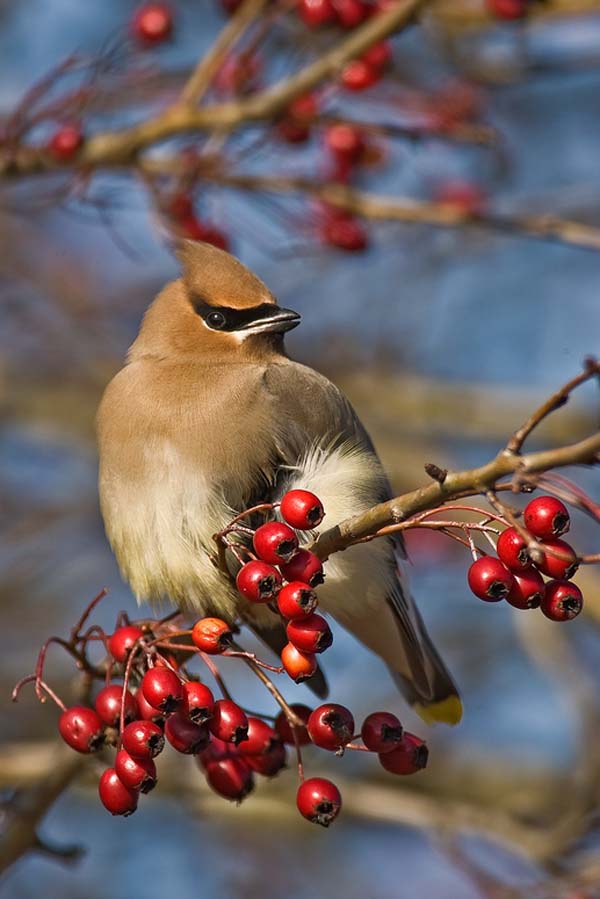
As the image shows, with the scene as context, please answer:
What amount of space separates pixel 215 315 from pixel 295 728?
61.5 inches

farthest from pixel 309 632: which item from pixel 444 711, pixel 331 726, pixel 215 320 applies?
pixel 215 320

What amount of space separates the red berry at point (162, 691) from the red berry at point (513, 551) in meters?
0.76

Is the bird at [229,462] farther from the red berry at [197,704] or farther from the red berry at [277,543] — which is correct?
the red berry at [277,543]

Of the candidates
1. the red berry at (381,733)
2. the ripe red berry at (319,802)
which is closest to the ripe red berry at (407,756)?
the red berry at (381,733)

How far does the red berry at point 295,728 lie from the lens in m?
3.12

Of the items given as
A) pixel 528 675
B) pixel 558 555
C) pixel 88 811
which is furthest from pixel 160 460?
pixel 528 675

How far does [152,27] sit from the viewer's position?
454 centimetres

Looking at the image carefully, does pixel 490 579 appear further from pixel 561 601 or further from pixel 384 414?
pixel 384 414

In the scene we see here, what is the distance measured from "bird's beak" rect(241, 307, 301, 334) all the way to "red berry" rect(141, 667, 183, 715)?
4.67 ft

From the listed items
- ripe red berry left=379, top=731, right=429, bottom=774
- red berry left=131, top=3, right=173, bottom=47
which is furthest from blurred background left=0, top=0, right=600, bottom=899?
ripe red berry left=379, top=731, right=429, bottom=774

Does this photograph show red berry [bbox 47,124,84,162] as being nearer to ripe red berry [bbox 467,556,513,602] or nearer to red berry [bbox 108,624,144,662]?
red berry [bbox 108,624,144,662]

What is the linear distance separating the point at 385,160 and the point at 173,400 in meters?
1.89

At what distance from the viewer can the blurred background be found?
5.27 m

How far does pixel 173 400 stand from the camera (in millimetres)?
3893
